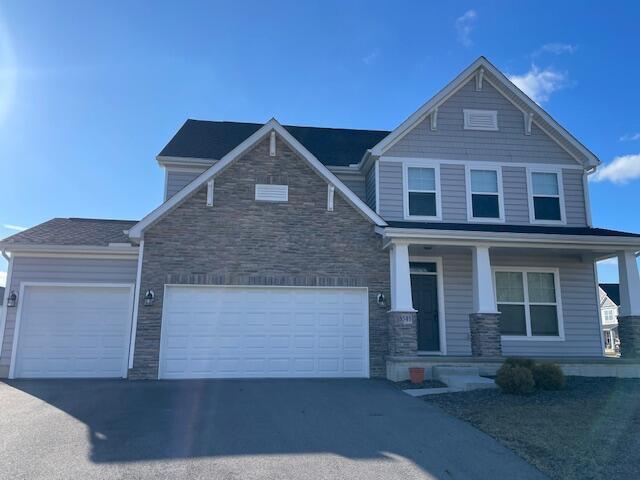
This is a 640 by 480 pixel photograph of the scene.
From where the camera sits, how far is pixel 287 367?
11383 mm

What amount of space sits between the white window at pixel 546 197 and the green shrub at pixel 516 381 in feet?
19.5

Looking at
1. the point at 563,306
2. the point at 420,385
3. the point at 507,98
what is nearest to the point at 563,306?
the point at 563,306

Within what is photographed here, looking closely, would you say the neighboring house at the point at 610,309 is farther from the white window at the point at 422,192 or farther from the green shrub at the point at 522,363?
→ the green shrub at the point at 522,363

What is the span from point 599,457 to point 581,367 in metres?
6.68

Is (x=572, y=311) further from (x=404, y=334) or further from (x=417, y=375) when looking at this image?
(x=417, y=375)

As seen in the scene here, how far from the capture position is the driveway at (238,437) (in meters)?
5.14

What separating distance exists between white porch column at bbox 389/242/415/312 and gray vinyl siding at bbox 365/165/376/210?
2356 millimetres

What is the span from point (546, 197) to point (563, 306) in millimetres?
3164

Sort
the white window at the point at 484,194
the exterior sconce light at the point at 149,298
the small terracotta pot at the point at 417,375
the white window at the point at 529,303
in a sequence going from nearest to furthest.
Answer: the small terracotta pot at the point at 417,375
the exterior sconce light at the point at 149,298
the white window at the point at 529,303
the white window at the point at 484,194

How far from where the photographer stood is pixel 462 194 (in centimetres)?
1361

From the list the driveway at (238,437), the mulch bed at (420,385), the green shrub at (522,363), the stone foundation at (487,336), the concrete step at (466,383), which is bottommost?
the driveway at (238,437)

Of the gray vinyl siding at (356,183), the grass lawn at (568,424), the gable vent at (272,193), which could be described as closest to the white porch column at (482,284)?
the grass lawn at (568,424)

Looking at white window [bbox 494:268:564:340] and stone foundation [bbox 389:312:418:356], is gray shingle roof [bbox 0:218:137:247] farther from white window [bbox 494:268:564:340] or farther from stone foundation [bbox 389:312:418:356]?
white window [bbox 494:268:564:340]

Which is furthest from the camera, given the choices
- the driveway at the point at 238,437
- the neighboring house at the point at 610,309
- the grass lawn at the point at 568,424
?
the neighboring house at the point at 610,309
